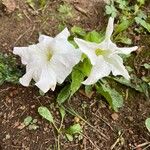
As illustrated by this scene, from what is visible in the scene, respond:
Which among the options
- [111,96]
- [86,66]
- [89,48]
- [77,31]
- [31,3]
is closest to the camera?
[89,48]

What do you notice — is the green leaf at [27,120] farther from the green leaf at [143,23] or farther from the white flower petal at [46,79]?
the green leaf at [143,23]

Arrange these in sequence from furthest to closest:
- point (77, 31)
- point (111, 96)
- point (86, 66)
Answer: point (77, 31) → point (111, 96) → point (86, 66)

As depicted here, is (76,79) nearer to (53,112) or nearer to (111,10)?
(53,112)

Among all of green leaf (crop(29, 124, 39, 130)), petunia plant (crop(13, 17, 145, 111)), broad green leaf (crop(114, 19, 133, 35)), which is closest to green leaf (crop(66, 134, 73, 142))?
green leaf (crop(29, 124, 39, 130))

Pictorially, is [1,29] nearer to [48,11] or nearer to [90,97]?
[48,11]

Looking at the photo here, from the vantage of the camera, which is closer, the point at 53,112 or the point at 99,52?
the point at 99,52

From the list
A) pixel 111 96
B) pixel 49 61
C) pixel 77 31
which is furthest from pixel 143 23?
pixel 49 61

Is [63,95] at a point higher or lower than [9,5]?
lower
